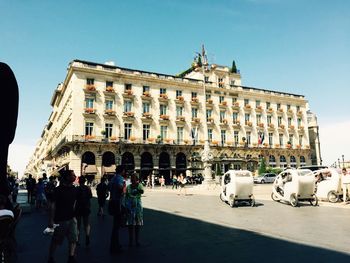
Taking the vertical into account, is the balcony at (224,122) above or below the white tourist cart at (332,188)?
above

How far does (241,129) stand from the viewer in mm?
56625

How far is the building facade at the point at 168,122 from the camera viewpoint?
138 ft

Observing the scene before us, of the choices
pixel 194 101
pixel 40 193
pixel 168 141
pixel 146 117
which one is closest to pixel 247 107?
pixel 194 101

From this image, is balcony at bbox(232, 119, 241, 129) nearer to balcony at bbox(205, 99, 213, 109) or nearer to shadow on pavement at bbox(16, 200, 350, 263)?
balcony at bbox(205, 99, 213, 109)

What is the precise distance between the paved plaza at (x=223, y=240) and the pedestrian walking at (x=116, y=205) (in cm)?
25

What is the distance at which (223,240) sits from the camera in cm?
766

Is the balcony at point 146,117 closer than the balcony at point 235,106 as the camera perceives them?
Yes

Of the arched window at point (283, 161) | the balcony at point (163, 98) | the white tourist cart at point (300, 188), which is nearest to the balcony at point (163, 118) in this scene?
the balcony at point (163, 98)

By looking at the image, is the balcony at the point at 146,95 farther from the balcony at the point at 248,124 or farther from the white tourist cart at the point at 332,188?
the white tourist cart at the point at 332,188

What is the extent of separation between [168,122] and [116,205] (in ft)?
138

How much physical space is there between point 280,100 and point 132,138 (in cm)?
3494

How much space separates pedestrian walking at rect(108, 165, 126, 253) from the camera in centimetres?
688

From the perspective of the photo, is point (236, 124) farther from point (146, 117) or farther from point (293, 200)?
point (293, 200)

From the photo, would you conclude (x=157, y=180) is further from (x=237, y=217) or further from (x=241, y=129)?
(x=237, y=217)
